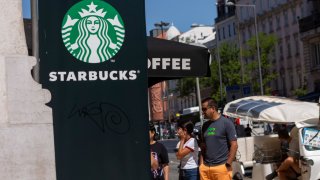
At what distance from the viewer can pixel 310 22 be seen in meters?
66.6

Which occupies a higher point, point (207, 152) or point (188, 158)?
point (207, 152)

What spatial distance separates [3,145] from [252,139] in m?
13.4

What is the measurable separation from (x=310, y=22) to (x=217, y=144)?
195ft

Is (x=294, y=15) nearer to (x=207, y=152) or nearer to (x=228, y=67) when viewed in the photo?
(x=228, y=67)

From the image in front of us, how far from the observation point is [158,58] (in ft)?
24.4

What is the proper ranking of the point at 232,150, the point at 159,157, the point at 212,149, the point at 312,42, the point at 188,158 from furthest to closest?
the point at 312,42 → the point at 188,158 → the point at 159,157 → the point at 212,149 → the point at 232,150

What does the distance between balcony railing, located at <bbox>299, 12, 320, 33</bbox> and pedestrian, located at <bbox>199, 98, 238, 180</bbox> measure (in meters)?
57.5

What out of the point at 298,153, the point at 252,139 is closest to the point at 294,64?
the point at 252,139

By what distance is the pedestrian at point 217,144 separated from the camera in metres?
8.97

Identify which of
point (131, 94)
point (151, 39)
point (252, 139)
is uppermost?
point (151, 39)

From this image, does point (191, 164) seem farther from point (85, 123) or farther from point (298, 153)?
point (85, 123)

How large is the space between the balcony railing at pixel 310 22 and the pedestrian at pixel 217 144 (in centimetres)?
5749

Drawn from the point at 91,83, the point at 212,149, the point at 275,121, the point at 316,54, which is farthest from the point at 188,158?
the point at 316,54

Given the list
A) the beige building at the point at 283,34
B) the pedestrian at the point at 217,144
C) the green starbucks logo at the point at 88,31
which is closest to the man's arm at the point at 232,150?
the pedestrian at the point at 217,144
